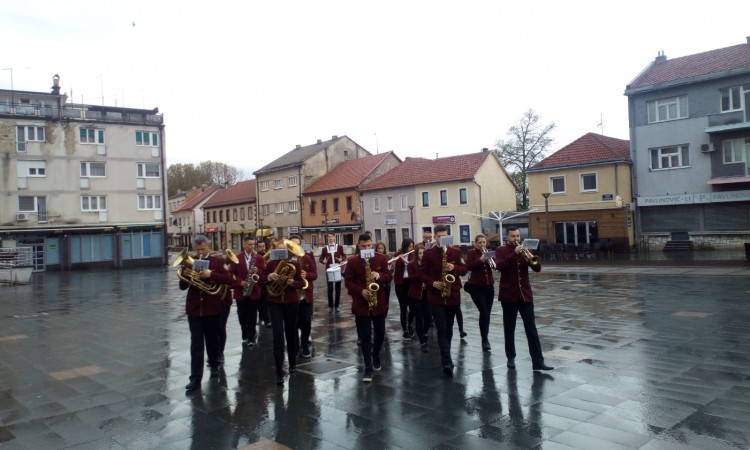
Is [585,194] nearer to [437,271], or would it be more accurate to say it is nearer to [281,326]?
[437,271]

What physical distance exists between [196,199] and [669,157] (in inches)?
2448

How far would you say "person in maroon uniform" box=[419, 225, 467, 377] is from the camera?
7.01 m

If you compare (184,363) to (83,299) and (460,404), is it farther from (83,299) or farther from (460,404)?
(83,299)

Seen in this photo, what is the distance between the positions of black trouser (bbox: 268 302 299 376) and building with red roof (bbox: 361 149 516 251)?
3308 cm

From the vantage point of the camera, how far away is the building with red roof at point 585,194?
1307 inches

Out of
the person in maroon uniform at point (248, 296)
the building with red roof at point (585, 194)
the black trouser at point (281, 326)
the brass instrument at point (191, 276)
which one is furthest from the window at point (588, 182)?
the brass instrument at point (191, 276)

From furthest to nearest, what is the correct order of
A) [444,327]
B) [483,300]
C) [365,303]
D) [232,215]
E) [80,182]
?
[232,215], [80,182], [483,300], [444,327], [365,303]

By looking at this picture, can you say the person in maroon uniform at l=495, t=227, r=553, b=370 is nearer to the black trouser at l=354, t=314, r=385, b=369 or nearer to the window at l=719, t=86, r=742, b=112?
the black trouser at l=354, t=314, r=385, b=369

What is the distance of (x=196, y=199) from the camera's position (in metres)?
77.3

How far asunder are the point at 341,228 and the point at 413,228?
28.4 ft

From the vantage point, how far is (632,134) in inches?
1309

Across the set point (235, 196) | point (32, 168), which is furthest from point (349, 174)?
point (32, 168)

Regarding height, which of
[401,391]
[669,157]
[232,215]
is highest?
[669,157]

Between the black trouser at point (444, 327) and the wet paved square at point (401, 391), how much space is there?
27 cm
